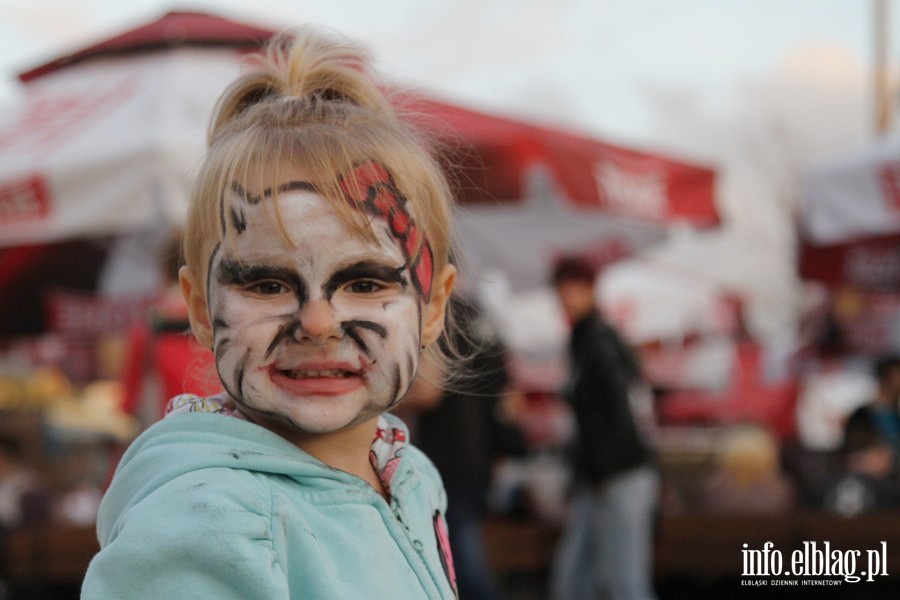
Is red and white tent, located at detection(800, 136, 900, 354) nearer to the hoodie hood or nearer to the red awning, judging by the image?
the red awning

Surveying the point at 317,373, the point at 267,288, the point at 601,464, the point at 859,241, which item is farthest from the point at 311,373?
the point at 859,241

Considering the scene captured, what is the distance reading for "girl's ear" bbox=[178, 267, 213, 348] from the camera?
1685 millimetres

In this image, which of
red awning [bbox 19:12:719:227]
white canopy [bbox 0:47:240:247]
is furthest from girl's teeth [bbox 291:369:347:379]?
red awning [bbox 19:12:719:227]

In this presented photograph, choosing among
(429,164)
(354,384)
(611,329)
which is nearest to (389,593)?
(354,384)

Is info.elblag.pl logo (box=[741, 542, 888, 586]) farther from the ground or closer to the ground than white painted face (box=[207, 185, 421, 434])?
closer to the ground

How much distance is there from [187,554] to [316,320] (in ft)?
1.16

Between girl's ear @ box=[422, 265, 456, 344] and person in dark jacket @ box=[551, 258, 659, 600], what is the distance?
3.52m

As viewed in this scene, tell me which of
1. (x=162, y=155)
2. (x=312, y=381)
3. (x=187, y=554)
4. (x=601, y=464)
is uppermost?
(x=162, y=155)

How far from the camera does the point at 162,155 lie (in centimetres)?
452

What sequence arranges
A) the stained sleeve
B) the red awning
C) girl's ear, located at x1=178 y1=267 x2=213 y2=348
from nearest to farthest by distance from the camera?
the stained sleeve → girl's ear, located at x1=178 y1=267 x2=213 y2=348 → the red awning

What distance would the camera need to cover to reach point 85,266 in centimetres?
688

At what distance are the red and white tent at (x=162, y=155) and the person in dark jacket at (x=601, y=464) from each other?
598 millimetres

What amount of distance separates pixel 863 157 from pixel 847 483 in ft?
5.90

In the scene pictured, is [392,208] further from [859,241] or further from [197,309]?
[859,241]
